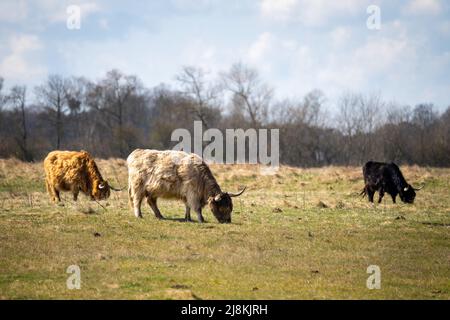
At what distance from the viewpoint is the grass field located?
10.5 metres

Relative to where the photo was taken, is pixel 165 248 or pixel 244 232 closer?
pixel 165 248

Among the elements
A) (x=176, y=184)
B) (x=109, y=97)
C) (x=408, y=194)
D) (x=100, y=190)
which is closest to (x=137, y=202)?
(x=176, y=184)

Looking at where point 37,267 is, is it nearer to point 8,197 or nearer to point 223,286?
point 223,286

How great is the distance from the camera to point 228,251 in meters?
13.7

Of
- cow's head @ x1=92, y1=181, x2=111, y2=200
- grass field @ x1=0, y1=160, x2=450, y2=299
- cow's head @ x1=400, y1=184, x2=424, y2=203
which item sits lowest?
grass field @ x1=0, y1=160, x2=450, y2=299

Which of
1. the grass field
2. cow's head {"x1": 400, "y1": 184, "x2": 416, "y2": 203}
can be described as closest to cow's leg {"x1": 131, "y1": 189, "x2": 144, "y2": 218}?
the grass field

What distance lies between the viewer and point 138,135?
68.9 meters

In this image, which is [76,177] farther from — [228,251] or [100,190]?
[228,251]

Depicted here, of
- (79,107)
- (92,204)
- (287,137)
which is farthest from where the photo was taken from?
(79,107)

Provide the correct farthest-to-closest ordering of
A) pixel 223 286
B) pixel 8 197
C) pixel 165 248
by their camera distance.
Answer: pixel 8 197 < pixel 165 248 < pixel 223 286

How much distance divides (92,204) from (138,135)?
162ft

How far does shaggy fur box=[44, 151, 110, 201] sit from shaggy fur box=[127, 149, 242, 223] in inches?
132

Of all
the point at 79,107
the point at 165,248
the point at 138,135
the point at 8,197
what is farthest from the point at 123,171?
the point at 79,107

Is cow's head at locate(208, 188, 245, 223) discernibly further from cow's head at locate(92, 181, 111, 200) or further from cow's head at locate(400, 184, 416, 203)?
cow's head at locate(400, 184, 416, 203)
